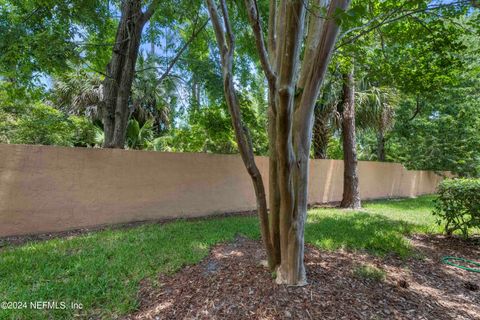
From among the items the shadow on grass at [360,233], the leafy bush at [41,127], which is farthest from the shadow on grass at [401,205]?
the leafy bush at [41,127]

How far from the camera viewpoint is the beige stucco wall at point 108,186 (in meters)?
4.61

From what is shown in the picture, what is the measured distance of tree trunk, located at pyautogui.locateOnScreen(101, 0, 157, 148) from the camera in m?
6.34

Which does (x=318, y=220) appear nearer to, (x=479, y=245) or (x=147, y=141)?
(x=479, y=245)

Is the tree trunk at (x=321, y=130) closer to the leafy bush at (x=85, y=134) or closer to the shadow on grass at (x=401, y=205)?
the shadow on grass at (x=401, y=205)

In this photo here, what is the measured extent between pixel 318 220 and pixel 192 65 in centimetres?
468

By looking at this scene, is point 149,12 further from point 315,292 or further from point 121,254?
point 315,292

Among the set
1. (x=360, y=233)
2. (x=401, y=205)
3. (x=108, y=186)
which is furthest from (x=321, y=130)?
(x=108, y=186)

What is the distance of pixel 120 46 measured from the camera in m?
6.48

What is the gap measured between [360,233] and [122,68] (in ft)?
19.5

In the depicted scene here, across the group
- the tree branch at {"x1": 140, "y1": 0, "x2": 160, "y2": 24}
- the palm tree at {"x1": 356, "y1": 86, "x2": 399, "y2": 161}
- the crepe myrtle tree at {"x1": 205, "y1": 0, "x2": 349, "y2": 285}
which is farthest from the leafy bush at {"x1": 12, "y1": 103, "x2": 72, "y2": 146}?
the palm tree at {"x1": 356, "y1": 86, "x2": 399, "y2": 161}

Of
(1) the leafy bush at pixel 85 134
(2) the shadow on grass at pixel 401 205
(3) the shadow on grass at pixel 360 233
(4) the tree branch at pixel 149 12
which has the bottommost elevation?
(2) the shadow on grass at pixel 401 205

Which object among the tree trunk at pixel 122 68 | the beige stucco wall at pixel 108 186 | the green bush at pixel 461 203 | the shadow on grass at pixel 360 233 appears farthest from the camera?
the tree trunk at pixel 122 68

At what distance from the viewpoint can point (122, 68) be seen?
21.4 feet

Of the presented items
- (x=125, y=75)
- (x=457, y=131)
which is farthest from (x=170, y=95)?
(x=457, y=131)
